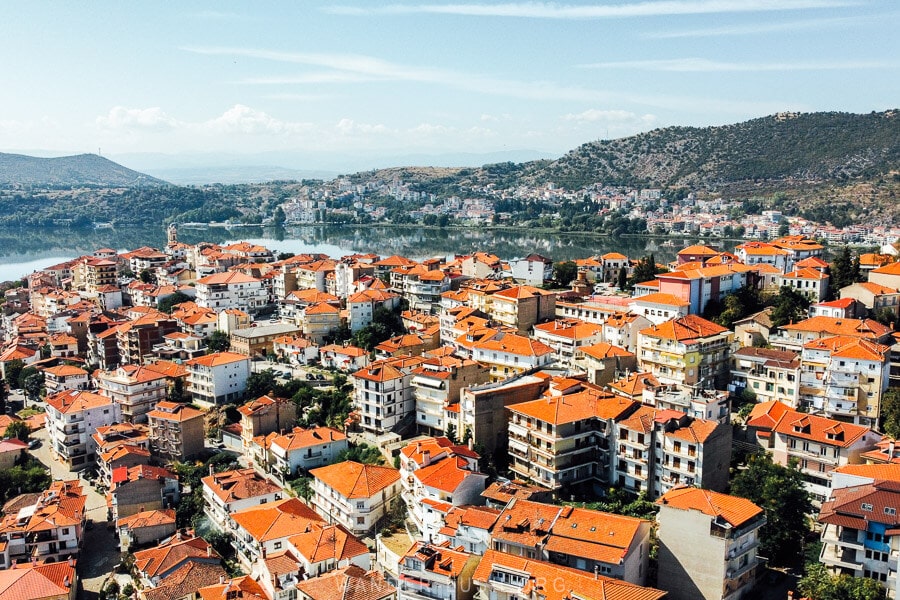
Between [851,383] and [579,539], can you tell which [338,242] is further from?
[579,539]

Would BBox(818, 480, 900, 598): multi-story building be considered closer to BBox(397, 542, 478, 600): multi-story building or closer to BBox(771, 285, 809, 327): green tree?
BBox(397, 542, 478, 600): multi-story building

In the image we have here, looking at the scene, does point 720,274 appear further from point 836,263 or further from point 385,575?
point 385,575

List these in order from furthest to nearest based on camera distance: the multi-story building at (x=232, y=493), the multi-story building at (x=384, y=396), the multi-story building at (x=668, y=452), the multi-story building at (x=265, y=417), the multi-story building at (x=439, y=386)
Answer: the multi-story building at (x=265, y=417) → the multi-story building at (x=384, y=396) → the multi-story building at (x=439, y=386) → the multi-story building at (x=232, y=493) → the multi-story building at (x=668, y=452)

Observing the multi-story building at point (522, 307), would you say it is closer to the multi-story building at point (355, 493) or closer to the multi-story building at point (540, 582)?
the multi-story building at point (355, 493)

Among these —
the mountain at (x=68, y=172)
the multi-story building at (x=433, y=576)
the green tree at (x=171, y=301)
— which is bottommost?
the multi-story building at (x=433, y=576)

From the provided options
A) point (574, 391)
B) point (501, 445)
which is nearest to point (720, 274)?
point (574, 391)

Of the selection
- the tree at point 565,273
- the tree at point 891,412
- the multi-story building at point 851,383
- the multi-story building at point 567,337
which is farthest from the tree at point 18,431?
the tree at point 891,412

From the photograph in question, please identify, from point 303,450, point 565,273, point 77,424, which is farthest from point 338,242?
point 303,450
